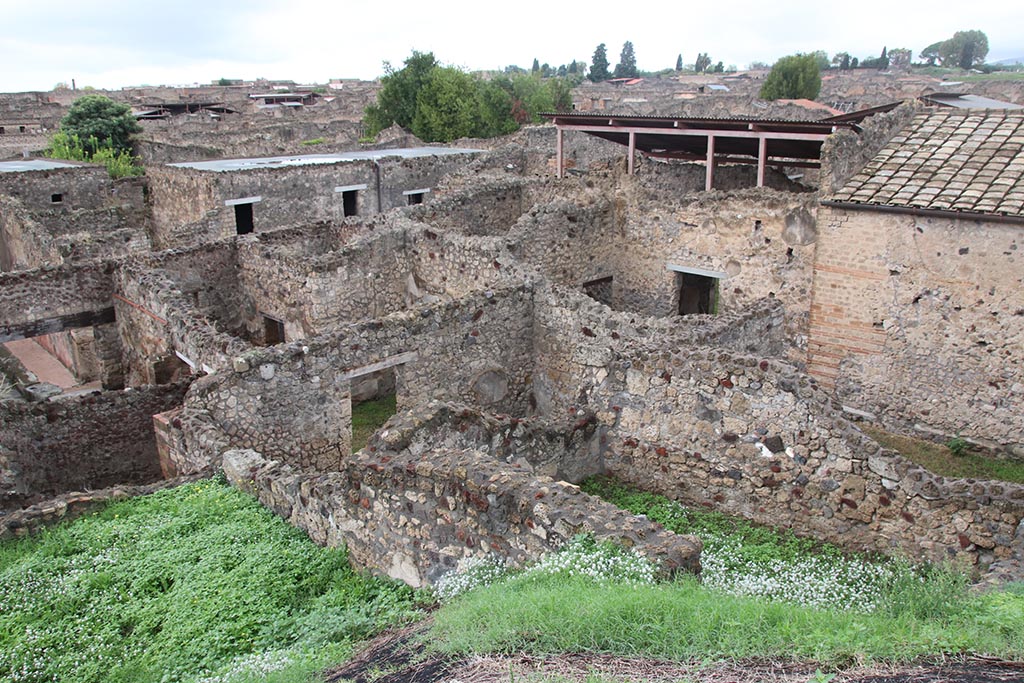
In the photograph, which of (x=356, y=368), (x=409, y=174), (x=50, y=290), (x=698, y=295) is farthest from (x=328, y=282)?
(x=409, y=174)

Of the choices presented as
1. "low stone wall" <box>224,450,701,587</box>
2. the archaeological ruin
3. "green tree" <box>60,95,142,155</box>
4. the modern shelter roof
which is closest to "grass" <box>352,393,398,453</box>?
the archaeological ruin

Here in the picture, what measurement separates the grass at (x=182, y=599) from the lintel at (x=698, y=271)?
10.0 meters

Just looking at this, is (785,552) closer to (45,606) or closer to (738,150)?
(45,606)

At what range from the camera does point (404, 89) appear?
41.0 m

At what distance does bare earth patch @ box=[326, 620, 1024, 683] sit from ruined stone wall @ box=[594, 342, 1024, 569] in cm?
300

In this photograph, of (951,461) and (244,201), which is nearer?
(951,461)

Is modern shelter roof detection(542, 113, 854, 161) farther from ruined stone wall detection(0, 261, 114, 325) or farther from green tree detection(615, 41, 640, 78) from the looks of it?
green tree detection(615, 41, 640, 78)

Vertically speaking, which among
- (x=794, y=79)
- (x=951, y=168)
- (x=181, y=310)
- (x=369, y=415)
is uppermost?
(x=794, y=79)

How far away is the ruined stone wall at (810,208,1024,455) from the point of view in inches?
480

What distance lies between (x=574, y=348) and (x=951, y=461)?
234 inches

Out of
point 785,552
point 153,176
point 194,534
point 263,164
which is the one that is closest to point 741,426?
point 785,552

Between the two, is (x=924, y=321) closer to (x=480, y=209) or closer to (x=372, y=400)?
(x=372, y=400)

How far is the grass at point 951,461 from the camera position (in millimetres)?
11891

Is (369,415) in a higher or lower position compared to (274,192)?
lower
